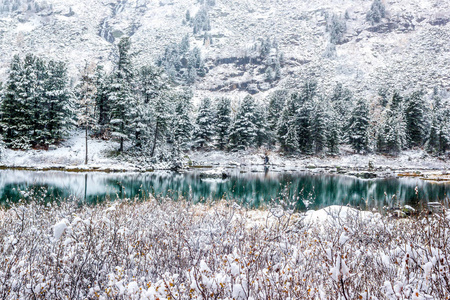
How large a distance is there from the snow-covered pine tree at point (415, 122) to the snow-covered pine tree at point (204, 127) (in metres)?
33.7

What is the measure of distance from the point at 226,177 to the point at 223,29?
12786 centimetres

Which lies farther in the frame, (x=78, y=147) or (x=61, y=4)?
(x=61, y=4)

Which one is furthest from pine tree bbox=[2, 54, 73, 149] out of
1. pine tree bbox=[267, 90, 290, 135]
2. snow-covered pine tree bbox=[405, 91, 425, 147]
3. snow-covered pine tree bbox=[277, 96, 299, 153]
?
snow-covered pine tree bbox=[405, 91, 425, 147]

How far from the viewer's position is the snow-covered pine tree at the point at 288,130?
44125mm

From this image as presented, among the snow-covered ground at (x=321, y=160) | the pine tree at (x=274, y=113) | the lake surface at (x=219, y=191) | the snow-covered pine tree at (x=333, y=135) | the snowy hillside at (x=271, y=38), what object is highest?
the snowy hillside at (x=271, y=38)

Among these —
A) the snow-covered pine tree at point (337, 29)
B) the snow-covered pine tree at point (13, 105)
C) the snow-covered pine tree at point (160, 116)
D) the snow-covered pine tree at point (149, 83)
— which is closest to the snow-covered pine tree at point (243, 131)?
the snow-covered pine tree at point (160, 116)

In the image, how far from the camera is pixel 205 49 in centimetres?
11762

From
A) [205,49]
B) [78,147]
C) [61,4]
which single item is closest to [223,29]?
[205,49]

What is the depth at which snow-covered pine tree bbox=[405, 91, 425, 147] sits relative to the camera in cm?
4825

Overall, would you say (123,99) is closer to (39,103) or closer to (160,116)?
(160,116)

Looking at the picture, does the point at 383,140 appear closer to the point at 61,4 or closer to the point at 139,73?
the point at 139,73

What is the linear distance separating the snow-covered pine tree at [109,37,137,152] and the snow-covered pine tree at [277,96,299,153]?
23283mm

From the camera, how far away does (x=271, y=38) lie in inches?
4732

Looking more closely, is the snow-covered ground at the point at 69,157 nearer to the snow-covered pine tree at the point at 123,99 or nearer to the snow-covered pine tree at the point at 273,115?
the snow-covered pine tree at the point at 123,99
